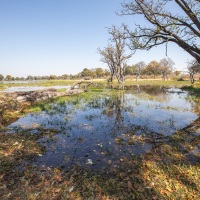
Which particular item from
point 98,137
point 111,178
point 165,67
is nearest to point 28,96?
point 98,137

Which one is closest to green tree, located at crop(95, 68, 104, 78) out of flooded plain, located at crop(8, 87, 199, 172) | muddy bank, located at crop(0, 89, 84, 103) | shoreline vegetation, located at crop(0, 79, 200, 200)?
muddy bank, located at crop(0, 89, 84, 103)

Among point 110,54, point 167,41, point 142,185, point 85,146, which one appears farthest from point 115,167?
point 110,54

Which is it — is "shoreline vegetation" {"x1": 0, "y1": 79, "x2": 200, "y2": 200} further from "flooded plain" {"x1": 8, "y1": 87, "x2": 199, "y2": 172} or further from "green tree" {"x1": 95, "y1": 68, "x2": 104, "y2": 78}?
"green tree" {"x1": 95, "y1": 68, "x2": 104, "y2": 78}

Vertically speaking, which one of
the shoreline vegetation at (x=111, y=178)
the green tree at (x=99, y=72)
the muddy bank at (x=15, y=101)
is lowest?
the shoreline vegetation at (x=111, y=178)

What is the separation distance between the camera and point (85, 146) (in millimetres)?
7715

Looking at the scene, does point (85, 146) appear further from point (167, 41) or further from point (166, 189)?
point (167, 41)

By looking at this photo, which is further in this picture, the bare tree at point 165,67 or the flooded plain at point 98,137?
the bare tree at point 165,67

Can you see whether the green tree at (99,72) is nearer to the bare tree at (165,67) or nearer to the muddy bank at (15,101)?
the bare tree at (165,67)

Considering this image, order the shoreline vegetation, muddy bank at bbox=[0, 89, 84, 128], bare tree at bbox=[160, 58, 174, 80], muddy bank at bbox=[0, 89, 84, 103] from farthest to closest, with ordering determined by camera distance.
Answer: bare tree at bbox=[160, 58, 174, 80] < muddy bank at bbox=[0, 89, 84, 103] < muddy bank at bbox=[0, 89, 84, 128] < the shoreline vegetation

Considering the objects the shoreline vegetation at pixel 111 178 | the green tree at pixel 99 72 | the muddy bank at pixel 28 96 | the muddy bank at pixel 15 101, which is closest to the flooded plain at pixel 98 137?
the shoreline vegetation at pixel 111 178

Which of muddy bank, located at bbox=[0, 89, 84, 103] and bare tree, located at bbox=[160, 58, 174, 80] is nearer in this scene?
muddy bank, located at bbox=[0, 89, 84, 103]

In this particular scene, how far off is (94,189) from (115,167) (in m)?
1.40

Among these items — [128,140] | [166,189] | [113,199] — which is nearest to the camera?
[113,199]

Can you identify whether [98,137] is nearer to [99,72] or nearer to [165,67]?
[165,67]
